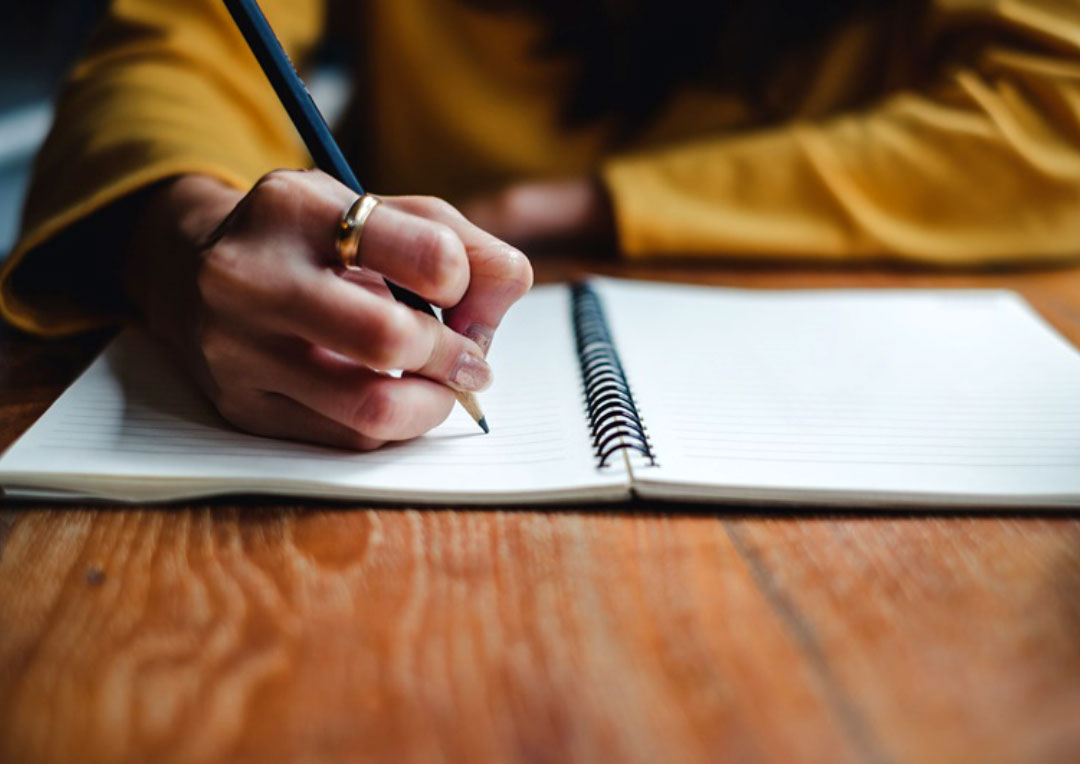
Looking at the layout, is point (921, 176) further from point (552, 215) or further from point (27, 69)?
point (27, 69)

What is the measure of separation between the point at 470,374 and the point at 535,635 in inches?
6.0

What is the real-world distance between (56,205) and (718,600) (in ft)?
1.86

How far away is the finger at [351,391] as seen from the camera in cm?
42

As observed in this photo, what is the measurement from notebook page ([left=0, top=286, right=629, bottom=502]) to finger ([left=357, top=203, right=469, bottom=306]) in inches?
3.9

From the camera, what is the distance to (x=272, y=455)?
438mm

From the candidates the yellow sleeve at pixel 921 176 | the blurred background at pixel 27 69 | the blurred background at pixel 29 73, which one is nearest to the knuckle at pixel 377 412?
the yellow sleeve at pixel 921 176

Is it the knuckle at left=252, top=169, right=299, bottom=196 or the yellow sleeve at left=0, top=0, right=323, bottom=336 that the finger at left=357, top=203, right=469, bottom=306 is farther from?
the yellow sleeve at left=0, top=0, right=323, bottom=336

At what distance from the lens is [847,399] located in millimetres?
510

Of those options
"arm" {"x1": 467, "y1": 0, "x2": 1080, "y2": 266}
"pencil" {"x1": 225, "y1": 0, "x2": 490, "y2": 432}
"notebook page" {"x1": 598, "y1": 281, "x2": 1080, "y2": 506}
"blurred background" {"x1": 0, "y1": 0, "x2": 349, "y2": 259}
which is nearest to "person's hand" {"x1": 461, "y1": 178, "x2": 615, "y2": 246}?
"arm" {"x1": 467, "y1": 0, "x2": 1080, "y2": 266}

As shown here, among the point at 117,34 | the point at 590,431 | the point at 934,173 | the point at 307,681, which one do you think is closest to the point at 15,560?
the point at 307,681

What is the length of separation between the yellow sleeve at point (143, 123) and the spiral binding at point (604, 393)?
28 cm

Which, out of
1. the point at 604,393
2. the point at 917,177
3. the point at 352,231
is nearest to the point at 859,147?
the point at 917,177

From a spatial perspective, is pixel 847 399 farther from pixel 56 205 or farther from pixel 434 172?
pixel 434 172

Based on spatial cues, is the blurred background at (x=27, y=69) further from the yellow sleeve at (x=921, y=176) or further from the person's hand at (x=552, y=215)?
the yellow sleeve at (x=921, y=176)
